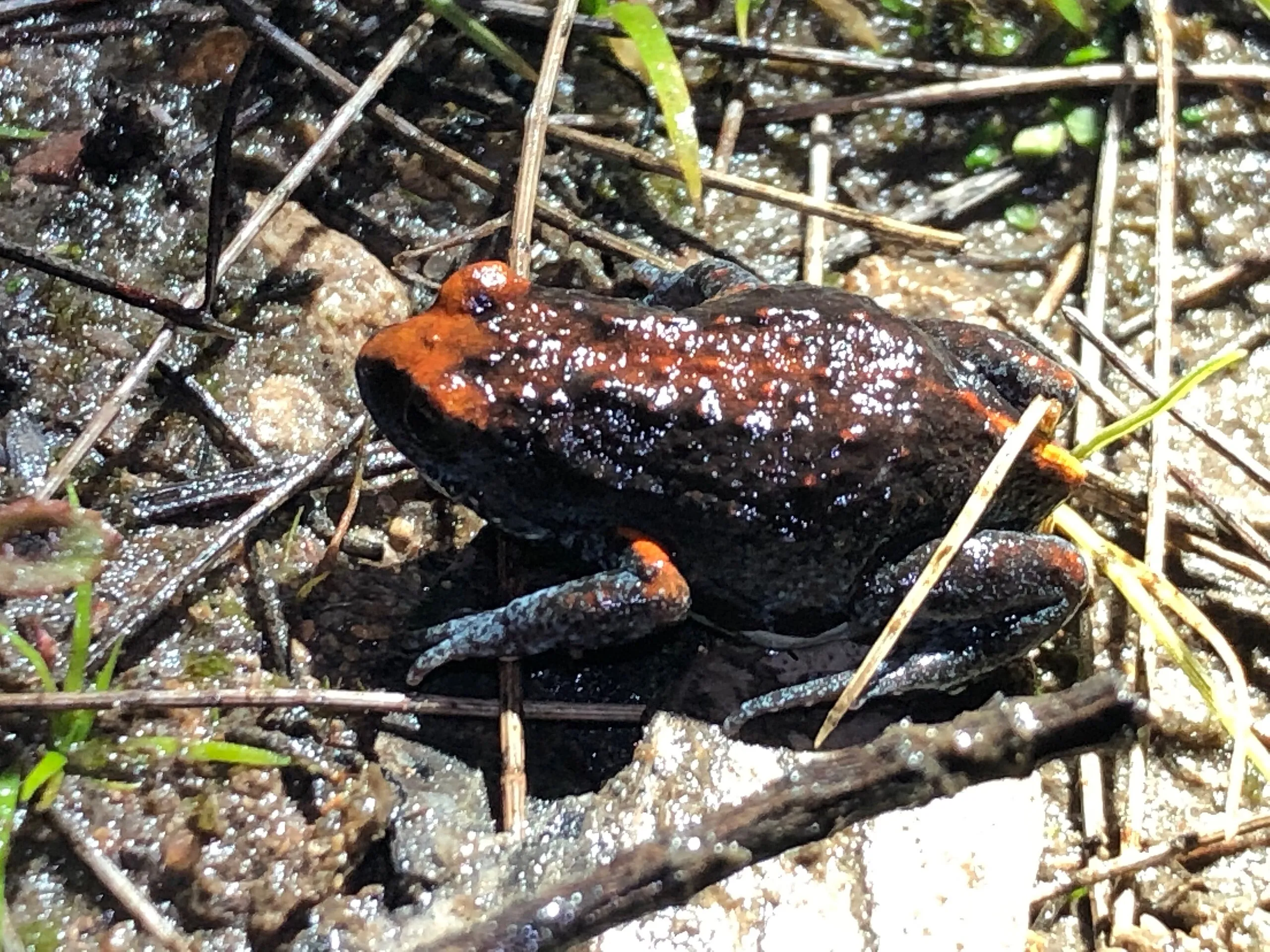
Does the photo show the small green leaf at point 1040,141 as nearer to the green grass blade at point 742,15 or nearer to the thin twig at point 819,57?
the thin twig at point 819,57

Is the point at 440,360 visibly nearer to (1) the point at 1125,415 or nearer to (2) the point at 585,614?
(2) the point at 585,614

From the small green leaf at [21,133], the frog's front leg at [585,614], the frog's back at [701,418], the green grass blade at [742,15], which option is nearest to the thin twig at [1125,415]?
the frog's back at [701,418]

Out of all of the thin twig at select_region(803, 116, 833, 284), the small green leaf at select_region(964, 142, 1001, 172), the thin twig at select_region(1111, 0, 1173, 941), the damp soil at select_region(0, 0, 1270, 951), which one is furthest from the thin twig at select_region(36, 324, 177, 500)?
the thin twig at select_region(1111, 0, 1173, 941)

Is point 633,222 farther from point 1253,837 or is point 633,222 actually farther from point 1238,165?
point 1253,837

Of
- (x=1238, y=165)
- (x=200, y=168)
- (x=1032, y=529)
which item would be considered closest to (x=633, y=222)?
(x=200, y=168)

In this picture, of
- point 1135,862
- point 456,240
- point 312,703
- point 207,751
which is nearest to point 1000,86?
point 456,240
